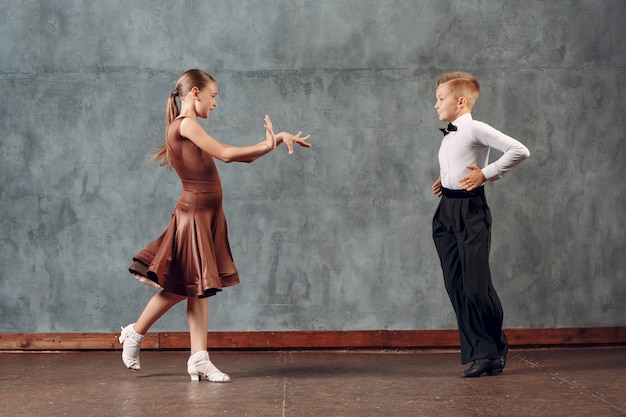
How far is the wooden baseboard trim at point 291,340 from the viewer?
212 inches

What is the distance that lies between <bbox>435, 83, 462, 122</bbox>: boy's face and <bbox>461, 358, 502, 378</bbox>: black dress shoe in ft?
3.99

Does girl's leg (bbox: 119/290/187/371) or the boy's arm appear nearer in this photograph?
the boy's arm

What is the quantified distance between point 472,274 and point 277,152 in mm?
1561

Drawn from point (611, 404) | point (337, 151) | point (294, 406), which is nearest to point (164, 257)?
point (294, 406)

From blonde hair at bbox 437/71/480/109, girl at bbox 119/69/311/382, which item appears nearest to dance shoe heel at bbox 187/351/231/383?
girl at bbox 119/69/311/382

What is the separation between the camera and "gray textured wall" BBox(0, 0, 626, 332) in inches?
212

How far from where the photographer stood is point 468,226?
4.41 meters

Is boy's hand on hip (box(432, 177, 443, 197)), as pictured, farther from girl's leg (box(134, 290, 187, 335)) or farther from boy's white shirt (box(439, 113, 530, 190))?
girl's leg (box(134, 290, 187, 335))

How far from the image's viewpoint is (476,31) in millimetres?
5422

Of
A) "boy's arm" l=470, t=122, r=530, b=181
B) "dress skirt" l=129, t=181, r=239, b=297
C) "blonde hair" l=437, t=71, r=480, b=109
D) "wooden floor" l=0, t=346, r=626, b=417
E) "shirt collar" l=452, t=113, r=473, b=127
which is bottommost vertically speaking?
"wooden floor" l=0, t=346, r=626, b=417

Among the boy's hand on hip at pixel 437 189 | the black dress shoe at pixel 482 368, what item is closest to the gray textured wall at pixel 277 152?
the boy's hand on hip at pixel 437 189

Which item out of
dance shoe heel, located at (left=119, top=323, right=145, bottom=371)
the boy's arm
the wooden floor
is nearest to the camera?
the wooden floor

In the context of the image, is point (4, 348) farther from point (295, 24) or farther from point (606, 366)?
point (606, 366)

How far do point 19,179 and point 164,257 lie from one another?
156cm
